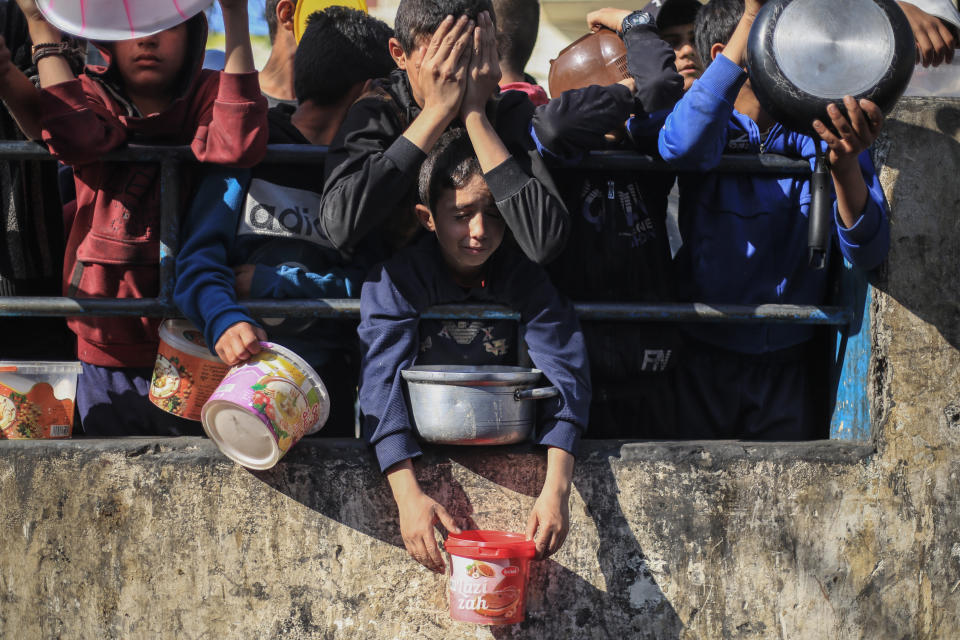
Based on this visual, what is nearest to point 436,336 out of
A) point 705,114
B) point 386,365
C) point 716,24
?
point 386,365

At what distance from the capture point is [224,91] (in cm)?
245

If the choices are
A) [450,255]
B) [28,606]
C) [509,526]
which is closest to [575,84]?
[450,255]

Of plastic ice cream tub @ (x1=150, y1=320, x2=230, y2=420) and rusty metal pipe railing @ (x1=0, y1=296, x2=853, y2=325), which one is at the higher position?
rusty metal pipe railing @ (x1=0, y1=296, x2=853, y2=325)

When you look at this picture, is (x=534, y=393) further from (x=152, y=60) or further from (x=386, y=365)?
(x=152, y=60)

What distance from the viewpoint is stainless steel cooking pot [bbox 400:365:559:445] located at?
2.21 meters

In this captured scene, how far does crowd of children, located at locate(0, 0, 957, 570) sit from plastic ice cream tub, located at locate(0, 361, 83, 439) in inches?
5.1

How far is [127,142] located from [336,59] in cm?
78

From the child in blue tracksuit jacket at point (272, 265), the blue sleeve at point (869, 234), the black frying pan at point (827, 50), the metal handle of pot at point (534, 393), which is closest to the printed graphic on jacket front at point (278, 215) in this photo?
the child in blue tracksuit jacket at point (272, 265)

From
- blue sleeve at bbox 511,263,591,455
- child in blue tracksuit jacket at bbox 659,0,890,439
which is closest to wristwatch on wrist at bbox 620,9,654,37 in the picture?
child in blue tracksuit jacket at bbox 659,0,890,439

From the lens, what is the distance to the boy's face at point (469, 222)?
2.39 metres

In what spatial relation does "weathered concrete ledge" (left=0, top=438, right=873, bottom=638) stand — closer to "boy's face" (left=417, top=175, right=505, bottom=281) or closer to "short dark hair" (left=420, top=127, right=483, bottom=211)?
"boy's face" (left=417, top=175, right=505, bottom=281)

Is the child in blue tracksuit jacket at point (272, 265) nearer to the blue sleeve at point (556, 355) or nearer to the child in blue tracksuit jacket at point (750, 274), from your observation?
the blue sleeve at point (556, 355)

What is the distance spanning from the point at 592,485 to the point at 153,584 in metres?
1.17

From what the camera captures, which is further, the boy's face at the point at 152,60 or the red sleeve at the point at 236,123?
the boy's face at the point at 152,60
